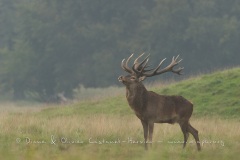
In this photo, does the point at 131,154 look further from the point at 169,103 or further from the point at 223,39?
the point at 223,39

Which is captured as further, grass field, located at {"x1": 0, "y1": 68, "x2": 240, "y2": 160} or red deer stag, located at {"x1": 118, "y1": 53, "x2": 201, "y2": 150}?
red deer stag, located at {"x1": 118, "y1": 53, "x2": 201, "y2": 150}

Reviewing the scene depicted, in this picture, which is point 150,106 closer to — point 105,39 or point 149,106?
point 149,106

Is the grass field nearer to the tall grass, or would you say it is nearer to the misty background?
the tall grass

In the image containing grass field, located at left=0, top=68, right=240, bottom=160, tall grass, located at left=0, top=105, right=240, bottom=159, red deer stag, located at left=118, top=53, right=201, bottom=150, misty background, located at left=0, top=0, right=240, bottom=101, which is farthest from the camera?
misty background, located at left=0, top=0, right=240, bottom=101

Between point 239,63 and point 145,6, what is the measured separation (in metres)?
8.72

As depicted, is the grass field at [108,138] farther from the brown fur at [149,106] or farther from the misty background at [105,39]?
the misty background at [105,39]

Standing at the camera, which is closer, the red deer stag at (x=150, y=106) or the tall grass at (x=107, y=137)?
the tall grass at (x=107, y=137)

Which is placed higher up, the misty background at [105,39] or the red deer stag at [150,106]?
the misty background at [105,39]

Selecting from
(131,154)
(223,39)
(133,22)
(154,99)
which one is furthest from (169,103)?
(133,22)

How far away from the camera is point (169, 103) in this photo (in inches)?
555

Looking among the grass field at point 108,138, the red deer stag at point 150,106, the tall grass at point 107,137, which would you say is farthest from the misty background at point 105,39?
the red deer stag at point 150,106

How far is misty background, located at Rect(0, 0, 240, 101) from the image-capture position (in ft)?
162

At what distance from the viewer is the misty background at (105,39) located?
49.3 meters

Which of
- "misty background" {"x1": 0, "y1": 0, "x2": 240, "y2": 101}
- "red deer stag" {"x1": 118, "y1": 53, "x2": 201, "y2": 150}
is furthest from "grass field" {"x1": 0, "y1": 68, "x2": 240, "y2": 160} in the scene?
"misty background" {"x1": 0, "y1": 0, "x2": 240, "y2": 101}
